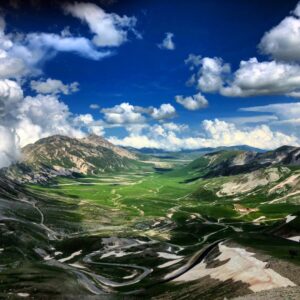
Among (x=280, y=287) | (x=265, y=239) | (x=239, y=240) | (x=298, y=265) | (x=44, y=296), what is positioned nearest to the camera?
(x=280, y=287)

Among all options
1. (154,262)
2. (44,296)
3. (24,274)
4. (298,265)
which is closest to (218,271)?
(298,265)

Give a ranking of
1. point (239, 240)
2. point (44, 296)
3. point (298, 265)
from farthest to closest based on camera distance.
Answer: point (239, 240) < point (44, 296) < point (298, 265)

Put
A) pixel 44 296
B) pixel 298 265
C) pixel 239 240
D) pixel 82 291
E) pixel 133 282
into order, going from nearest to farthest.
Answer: pixel 298 265 → pixel 44 296 → pixel 82 291 → pixel 133 282 → pixel 239 240

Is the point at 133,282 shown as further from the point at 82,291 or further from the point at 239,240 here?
the point at 239,240

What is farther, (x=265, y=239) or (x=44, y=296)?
(x=265, y=239)

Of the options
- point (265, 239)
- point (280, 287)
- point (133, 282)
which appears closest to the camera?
point (280, 287)

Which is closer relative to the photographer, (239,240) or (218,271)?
(218,271)

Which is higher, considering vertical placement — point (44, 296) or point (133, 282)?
point (44, 296)

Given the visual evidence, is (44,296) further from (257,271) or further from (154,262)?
(154,262)

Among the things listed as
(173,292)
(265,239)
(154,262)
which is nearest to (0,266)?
(154,262)
